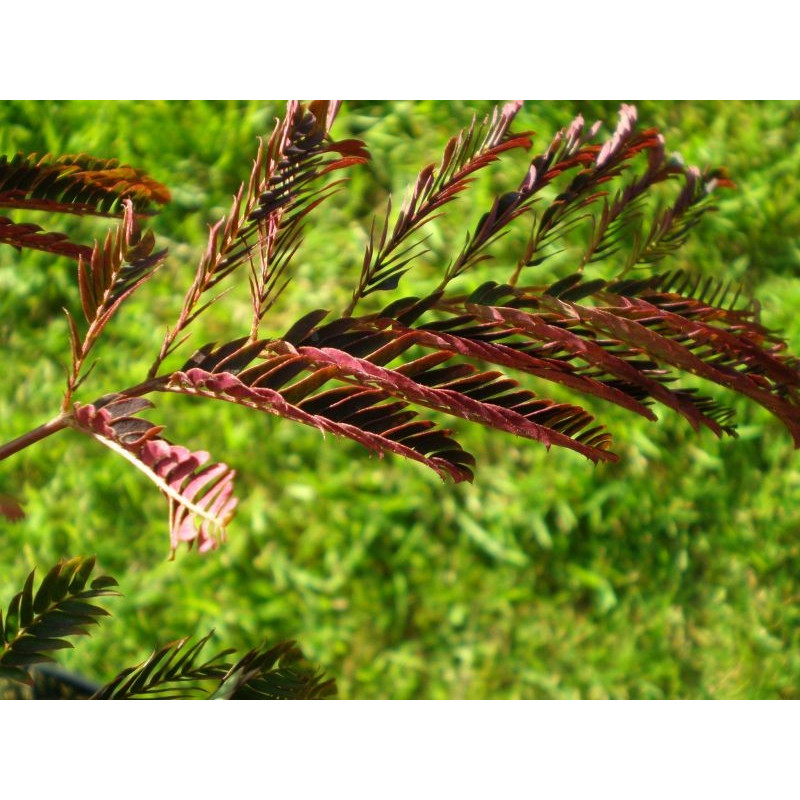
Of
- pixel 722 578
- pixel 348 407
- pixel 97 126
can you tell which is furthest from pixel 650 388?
pixel 97 126

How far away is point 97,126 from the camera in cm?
240

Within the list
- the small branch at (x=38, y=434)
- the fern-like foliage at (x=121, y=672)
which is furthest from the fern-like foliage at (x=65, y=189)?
the fern-like foliage at (x=121, y=672)

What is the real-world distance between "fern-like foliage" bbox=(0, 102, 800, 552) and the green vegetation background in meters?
1.33

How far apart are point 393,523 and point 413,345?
1.48 metres

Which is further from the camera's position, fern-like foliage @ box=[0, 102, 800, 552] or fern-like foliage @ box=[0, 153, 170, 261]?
fern-like foliage @ box=[0, 153, 170, 261]

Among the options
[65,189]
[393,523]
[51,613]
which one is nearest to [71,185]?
[65,189]

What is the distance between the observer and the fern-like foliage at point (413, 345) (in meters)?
0.64

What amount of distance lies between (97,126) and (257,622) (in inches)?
51.4

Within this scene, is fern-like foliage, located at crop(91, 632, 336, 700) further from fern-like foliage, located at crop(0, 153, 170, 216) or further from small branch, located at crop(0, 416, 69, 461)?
fern-like foliage, located at crop(0, 153, 170, 216)

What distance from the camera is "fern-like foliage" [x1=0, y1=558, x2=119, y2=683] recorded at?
773mm

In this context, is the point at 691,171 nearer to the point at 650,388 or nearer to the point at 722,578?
the point at 650,388

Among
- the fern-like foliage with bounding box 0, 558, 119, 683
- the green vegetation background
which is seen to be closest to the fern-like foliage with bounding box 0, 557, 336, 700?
the fern-like foliage with bounding box 0, 558, 119, 683

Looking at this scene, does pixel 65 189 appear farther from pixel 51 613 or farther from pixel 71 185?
pixel 51 613

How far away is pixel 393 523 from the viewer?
84.4 inches
